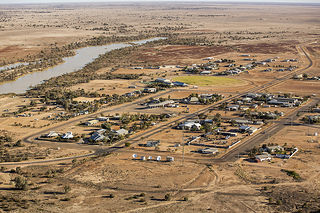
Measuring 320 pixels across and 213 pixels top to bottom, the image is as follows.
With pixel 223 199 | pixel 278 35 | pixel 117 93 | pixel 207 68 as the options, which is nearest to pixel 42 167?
pixel 223 199

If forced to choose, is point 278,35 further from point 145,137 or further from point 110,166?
point 110,166

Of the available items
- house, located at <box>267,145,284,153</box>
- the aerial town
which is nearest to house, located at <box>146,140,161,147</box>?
the aerial town

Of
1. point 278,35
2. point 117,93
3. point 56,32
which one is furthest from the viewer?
point 56,32

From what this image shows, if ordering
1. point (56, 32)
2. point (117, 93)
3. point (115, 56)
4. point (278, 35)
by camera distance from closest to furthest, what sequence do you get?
point (117, 93), point (115, 56), point (278, 35), point (56, 32)

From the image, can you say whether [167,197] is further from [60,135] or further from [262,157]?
[60,135]

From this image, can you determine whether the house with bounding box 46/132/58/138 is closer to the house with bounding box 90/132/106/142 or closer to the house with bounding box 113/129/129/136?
the house with bounding box 90/132/106/142

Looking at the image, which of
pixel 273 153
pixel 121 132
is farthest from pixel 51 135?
pixel 273 153
